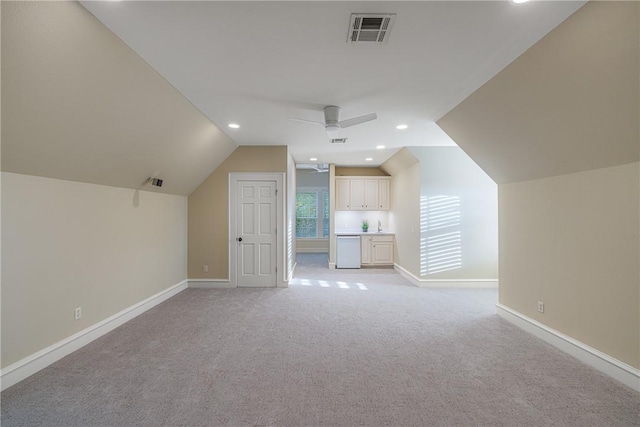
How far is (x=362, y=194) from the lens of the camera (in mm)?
7402

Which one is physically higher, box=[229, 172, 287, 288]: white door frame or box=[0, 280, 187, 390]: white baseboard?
box=[229, 172, 287, 288]: white door frame

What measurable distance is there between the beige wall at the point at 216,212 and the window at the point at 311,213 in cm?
480

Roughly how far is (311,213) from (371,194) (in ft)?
10.5

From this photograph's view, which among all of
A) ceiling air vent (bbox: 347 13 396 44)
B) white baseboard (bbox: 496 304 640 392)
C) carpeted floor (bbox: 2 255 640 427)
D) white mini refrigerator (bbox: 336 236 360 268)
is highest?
ceiling air vent (bbox: 347 13 396 44)

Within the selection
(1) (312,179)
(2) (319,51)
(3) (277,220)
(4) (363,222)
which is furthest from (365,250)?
(2) (319,51)

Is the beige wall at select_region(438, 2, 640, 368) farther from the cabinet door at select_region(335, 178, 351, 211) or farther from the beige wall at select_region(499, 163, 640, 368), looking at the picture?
the cabinet door at select_region(335, 178, 351, 211)

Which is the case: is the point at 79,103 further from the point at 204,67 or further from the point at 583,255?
the point at 583,255

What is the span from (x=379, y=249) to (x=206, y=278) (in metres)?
4.13

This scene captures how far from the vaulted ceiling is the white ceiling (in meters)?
0.01

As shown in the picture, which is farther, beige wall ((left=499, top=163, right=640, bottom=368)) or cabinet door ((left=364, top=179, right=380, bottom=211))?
cabinet door ((left=364, top=179, right=380, bottom=211))

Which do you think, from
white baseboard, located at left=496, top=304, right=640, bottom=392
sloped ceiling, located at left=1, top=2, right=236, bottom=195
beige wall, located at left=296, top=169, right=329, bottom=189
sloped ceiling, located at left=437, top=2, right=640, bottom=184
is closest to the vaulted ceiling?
sloped ceiling, located at left=1, top=2, right=236, bottom=195

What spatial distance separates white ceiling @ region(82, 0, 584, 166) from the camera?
1.80 meters

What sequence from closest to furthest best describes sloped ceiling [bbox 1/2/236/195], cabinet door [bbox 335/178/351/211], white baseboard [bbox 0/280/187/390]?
sloped ceiling [bbox 1/2/236/195] → white baseboard [bbox 0/280/187/390] → cabinet door [bbox 335/178/351/211]

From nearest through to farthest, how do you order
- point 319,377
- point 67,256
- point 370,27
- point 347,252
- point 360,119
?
point 370,27 → point 319,377 → point 67,256 → point 360,119 → point 347,252
